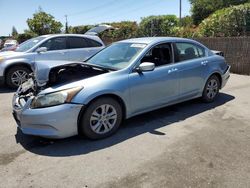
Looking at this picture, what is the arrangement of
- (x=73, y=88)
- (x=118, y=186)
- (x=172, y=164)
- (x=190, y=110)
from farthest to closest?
(x=190, y=110) < (x=73, y=88) < (x=172, y=164) < (x=118, y=186)

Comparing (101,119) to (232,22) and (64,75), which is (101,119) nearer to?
(64,75)

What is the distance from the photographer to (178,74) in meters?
5.51

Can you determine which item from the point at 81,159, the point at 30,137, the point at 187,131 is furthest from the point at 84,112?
the point at 187,131

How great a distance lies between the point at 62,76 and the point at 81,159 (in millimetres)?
1420

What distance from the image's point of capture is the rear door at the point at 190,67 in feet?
18.6

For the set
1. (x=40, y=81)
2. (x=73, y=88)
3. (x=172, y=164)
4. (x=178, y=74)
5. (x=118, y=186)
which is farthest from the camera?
(x=178, y=74)

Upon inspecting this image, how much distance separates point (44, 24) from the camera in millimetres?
31094

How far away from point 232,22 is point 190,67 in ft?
24.4

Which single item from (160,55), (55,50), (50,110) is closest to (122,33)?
(55,50)

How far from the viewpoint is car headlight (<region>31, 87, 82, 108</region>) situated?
415 centimetres

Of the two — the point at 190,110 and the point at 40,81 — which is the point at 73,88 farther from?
the point at 190,110

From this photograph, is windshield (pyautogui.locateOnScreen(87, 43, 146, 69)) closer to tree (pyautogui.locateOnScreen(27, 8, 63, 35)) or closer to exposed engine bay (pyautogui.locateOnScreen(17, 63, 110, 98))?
exposed engine bay (pyautogui.locateOnScreen(17, 63, 110, 98))

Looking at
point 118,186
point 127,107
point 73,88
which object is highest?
point 73,88

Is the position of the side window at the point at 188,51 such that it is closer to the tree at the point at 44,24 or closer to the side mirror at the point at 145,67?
the side mirror at the point at 145,67
